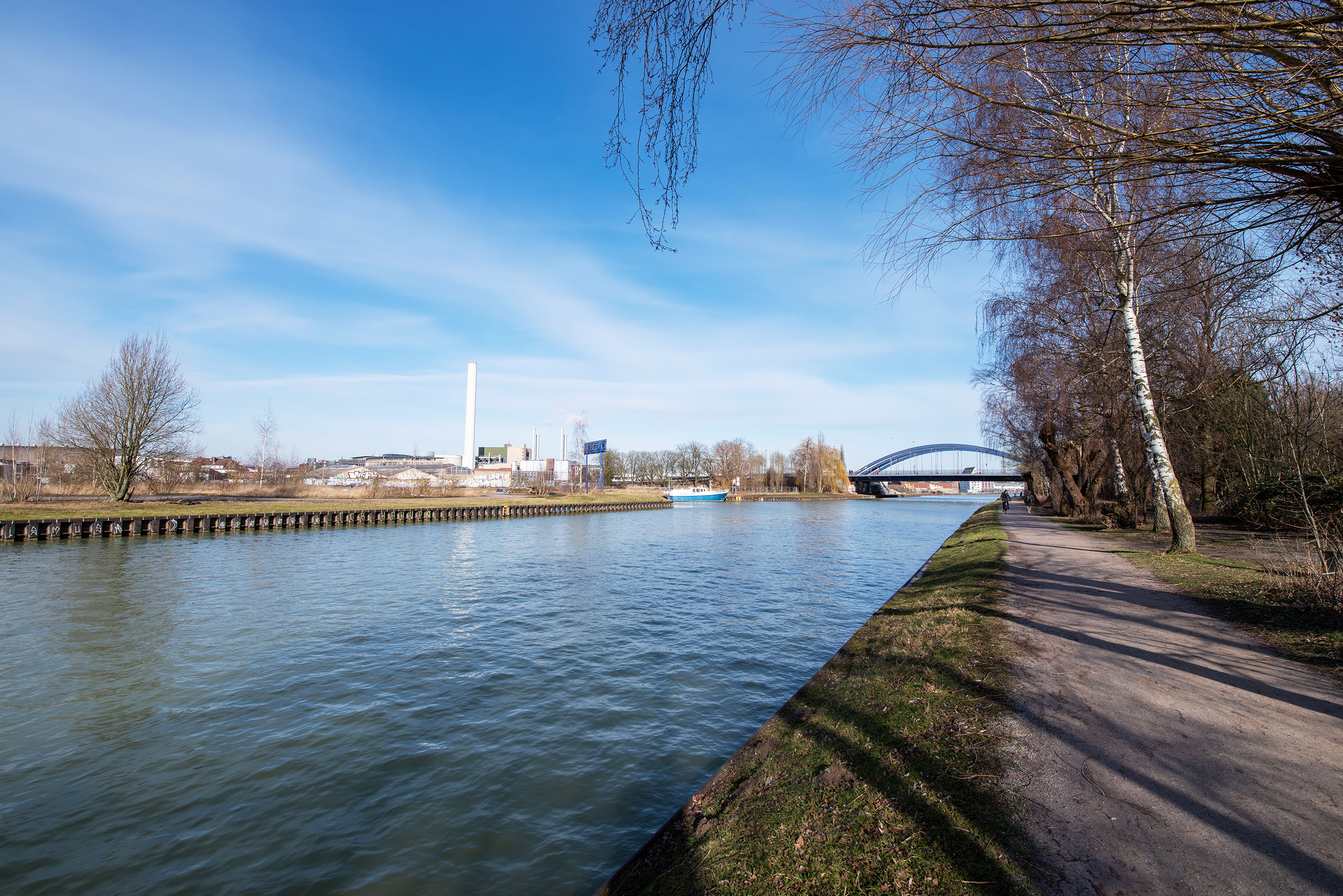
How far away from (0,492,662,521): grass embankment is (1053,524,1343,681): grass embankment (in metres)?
36.6

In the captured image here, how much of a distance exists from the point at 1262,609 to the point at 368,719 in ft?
34.9

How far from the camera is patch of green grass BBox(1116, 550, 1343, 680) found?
226 inches

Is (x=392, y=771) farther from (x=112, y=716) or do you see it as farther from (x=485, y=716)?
(x=112, y=716)

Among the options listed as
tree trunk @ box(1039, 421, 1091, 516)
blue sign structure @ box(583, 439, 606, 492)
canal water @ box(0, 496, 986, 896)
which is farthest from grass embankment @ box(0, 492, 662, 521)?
tree trunk @ box(1039, 421, 1091, 516)

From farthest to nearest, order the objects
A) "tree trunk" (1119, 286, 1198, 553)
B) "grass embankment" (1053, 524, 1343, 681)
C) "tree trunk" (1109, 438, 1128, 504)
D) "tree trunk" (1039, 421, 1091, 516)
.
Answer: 1. "tree trunk" (1039, 421, 1091, 516)
2. "tree trunk" (1109, 438, 1128, 504)
3. "tree trunk" (1119, 286, 1198, 553)
4. "grass embankment" (1053, 524, 1343, 681)

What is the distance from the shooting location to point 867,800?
374 cm

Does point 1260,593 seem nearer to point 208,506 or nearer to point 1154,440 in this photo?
point 1154,440

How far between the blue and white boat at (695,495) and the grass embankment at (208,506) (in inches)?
1306

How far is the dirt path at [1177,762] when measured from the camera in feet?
9.28

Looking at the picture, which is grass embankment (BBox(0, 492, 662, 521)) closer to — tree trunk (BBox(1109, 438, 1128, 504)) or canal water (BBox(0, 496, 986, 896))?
canal water (BBox(0, 496, 986, 896))

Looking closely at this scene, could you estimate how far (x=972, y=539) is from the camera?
65.4ft

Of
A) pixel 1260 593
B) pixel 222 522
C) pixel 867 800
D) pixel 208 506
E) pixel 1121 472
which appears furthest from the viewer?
pixel 208 506

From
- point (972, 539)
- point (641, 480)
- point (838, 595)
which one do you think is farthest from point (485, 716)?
point (641, 480)

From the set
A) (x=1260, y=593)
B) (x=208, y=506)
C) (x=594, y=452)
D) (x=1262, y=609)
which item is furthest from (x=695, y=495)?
(x=1262, y=609)
